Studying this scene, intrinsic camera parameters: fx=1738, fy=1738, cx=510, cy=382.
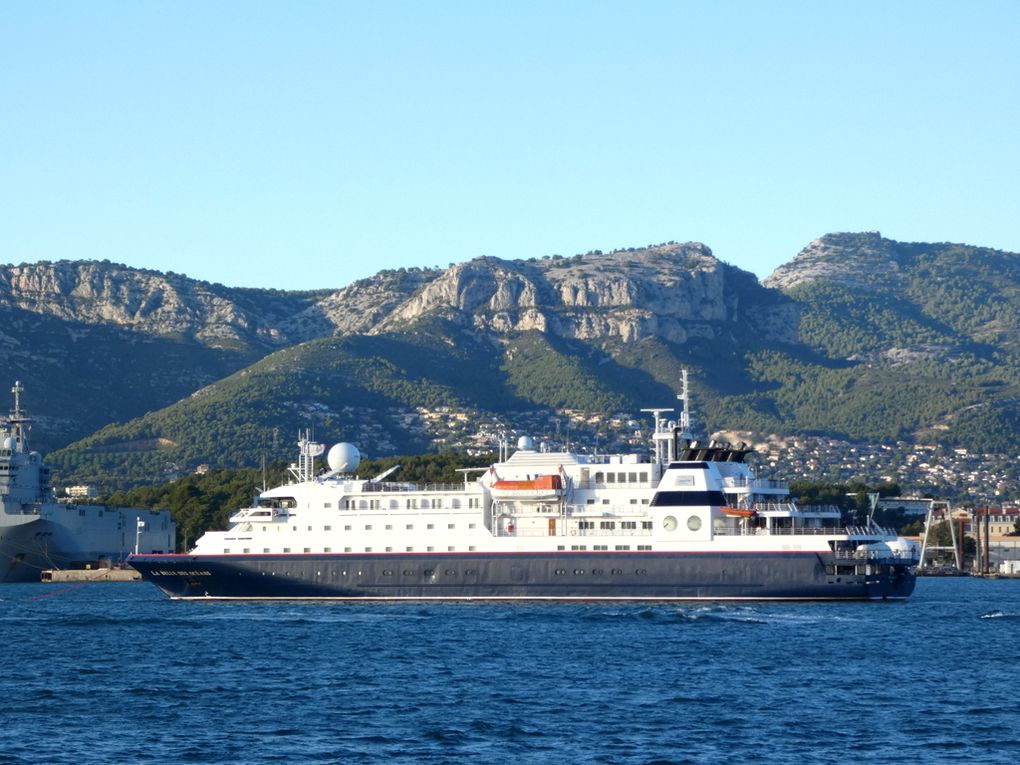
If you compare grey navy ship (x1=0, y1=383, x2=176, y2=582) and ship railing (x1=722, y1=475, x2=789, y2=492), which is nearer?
ship railing (x1=722, y1=475, x2=789, y2=492)

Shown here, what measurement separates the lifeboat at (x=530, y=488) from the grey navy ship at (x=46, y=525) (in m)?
40.7

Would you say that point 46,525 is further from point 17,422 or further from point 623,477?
point 623,477

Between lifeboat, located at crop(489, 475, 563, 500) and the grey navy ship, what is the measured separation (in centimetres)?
4069

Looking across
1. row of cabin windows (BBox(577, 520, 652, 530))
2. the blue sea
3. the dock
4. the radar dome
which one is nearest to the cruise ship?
row of cabin windows (BBox(577, 520, 652, 530))

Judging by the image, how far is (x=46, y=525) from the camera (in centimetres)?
11588

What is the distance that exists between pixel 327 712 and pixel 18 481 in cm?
7875

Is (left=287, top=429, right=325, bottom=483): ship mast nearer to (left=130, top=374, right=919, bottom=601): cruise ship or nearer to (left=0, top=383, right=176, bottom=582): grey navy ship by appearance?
(left=130, top=374, right=919, bottom=601): cruise ship

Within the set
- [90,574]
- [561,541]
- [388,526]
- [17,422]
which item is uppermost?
[17,422]

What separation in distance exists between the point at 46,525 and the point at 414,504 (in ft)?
149

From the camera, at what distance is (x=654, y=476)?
7794 centimetres

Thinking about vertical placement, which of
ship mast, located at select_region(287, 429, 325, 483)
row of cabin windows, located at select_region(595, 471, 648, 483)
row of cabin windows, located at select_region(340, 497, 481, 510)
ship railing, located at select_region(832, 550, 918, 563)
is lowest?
ship railing, located at select_region(832, 550, 918, 563)

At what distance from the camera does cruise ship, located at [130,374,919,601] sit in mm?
75000

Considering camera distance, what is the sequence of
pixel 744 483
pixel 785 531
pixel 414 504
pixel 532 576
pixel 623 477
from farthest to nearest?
pixel 414 504
pixel 623 477
pixel 744 483
pixel 532 576
pixel 785 531

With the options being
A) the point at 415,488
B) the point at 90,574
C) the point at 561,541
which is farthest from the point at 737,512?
the point at 90,574
